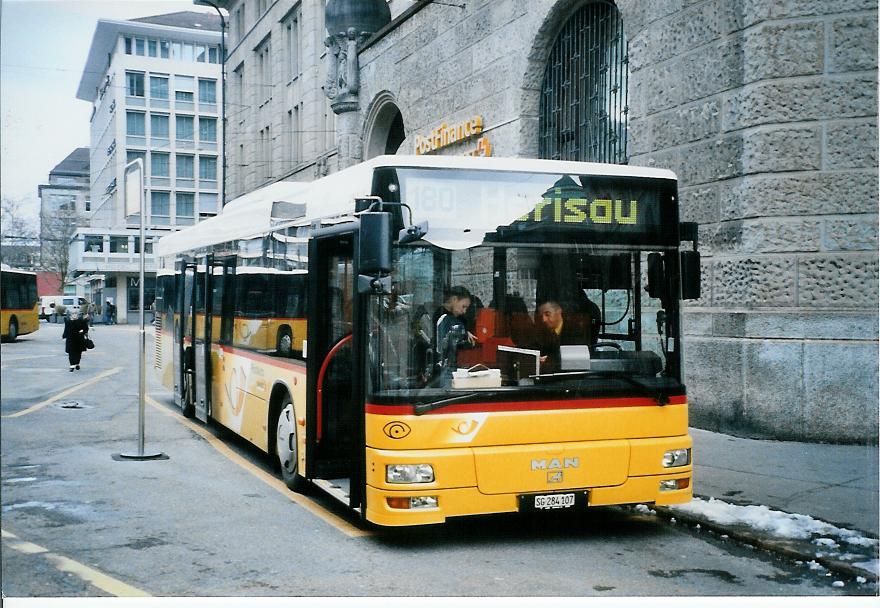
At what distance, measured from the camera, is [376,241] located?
20.8 ft

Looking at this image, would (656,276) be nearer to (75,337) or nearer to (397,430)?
(397,430)

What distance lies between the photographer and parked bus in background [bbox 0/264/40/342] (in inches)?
1257

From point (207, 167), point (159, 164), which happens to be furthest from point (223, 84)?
point (207, 167)

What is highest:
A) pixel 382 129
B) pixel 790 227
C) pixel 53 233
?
pixel 382 129

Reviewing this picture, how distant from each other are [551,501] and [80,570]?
2967mm

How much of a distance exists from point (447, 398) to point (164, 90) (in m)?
31.1

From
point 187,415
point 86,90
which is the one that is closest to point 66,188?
point 86,90

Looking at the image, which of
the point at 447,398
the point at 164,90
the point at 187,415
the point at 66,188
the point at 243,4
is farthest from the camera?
the point at 243,4

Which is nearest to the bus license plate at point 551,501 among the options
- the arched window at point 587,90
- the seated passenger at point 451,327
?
the seated passenger at point 451,327

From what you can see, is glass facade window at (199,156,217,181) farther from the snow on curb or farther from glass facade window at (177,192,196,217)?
the snow on curb

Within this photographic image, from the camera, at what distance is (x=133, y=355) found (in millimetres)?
31672

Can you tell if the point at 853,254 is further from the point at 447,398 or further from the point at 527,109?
the point at 527,109

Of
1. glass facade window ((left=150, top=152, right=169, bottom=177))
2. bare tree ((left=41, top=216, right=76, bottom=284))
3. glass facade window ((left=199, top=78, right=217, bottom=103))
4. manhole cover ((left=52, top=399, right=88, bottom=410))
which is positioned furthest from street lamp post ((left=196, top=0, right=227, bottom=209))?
bare tree ((left=41, top=216, right=76, bottom=284))

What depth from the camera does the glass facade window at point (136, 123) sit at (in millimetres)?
31395
